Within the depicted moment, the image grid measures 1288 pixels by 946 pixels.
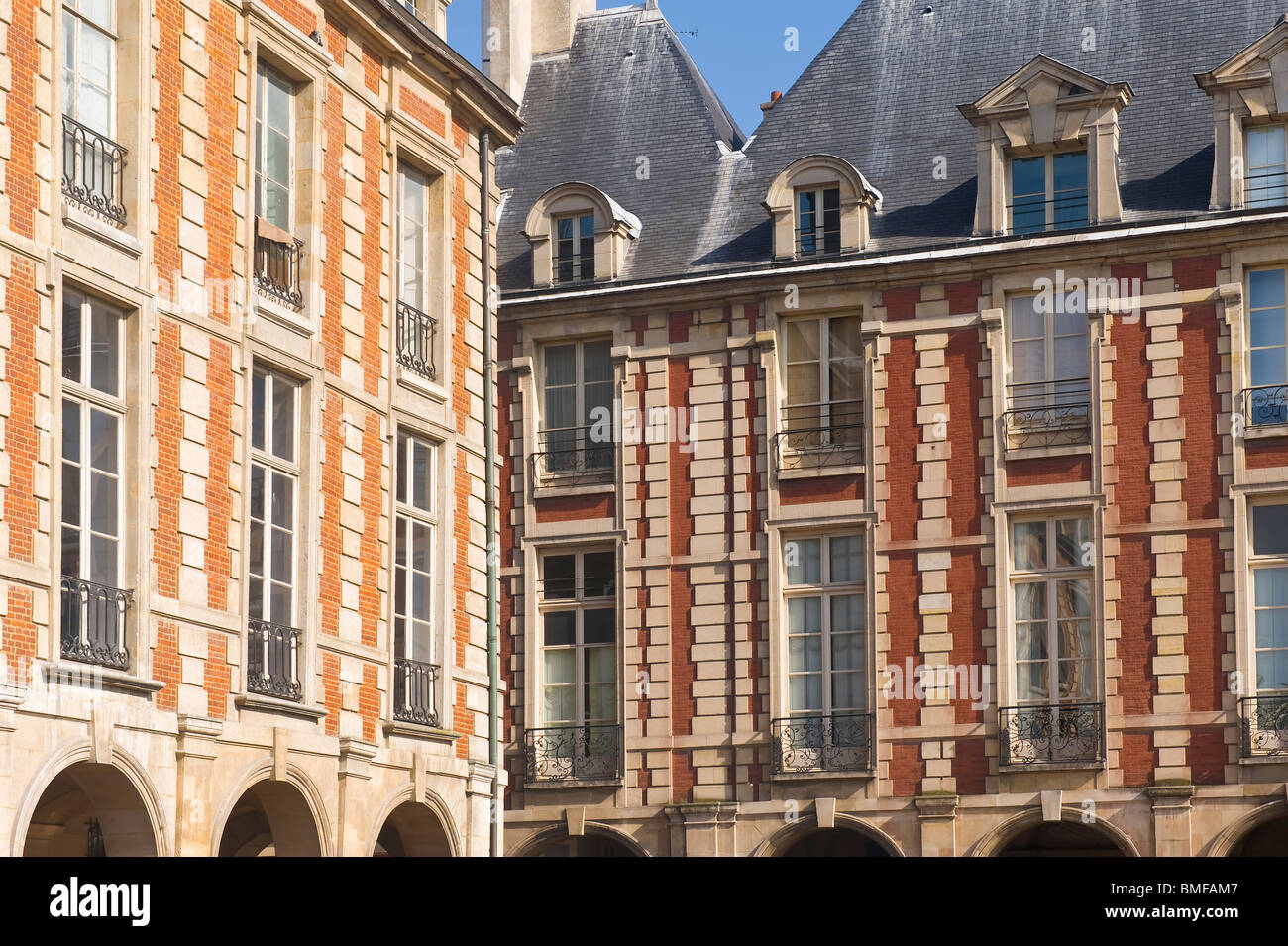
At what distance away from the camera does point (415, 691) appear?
16484 millimetres

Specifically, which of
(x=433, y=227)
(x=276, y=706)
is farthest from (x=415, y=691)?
(x=433, y=227)

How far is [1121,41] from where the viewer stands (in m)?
25.0

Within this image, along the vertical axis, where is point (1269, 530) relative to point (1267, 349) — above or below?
below

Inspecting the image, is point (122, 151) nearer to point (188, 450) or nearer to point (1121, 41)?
point (188, 450)

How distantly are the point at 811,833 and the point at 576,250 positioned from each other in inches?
284

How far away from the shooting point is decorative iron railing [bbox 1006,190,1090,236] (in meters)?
23.4

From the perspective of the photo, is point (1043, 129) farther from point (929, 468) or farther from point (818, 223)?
point (929, 468)

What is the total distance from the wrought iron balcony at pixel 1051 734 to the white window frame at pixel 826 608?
59.6 inches

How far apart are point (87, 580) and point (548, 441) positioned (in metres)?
12.8

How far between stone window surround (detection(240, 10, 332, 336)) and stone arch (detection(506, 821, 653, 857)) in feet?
33.1

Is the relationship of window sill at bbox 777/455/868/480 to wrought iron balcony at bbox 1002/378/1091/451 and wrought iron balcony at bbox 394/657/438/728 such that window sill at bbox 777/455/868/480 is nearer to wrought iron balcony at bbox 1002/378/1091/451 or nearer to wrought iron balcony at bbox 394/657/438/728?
wrought iron balcony at bbox 1002/378/1091/451

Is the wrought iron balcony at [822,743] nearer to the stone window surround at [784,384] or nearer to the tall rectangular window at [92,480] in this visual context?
the stone window surround at [784,384]

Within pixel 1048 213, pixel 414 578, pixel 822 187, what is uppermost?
pixel 822 187
